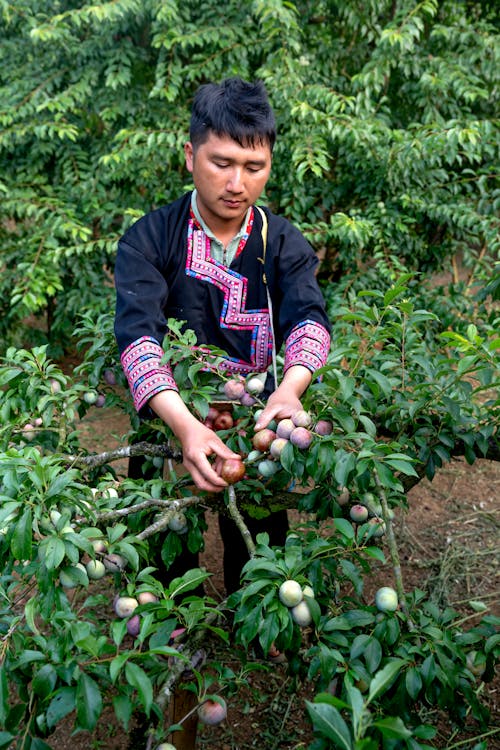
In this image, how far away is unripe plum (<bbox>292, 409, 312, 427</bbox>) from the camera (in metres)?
1.43

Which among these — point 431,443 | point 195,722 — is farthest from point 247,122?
point 195,722

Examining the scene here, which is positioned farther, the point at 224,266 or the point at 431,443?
the point at 224,266

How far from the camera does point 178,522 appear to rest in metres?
1.64

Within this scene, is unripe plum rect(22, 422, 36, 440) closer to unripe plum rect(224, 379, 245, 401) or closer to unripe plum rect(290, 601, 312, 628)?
unripe plum rect(224, 379, 245, 401)

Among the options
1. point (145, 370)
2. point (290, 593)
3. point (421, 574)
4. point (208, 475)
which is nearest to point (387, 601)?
point (290, 593)

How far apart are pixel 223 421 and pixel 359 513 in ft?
1.35

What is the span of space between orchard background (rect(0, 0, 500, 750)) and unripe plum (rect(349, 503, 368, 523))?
33mm

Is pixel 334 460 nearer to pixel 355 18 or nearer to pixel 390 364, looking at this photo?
pixel 390 364

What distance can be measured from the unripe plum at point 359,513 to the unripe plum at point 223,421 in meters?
0.38

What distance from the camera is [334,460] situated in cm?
139

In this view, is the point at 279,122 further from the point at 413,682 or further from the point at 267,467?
the point at 413,682

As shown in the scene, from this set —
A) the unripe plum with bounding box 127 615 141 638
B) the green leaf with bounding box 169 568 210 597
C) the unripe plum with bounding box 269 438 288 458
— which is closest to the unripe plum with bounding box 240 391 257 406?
the unripe plum with bounding box 269 438 288 458

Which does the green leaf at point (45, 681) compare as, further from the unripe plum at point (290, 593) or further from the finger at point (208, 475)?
the finger at point (208, 475)

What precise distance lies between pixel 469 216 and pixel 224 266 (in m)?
2.32
